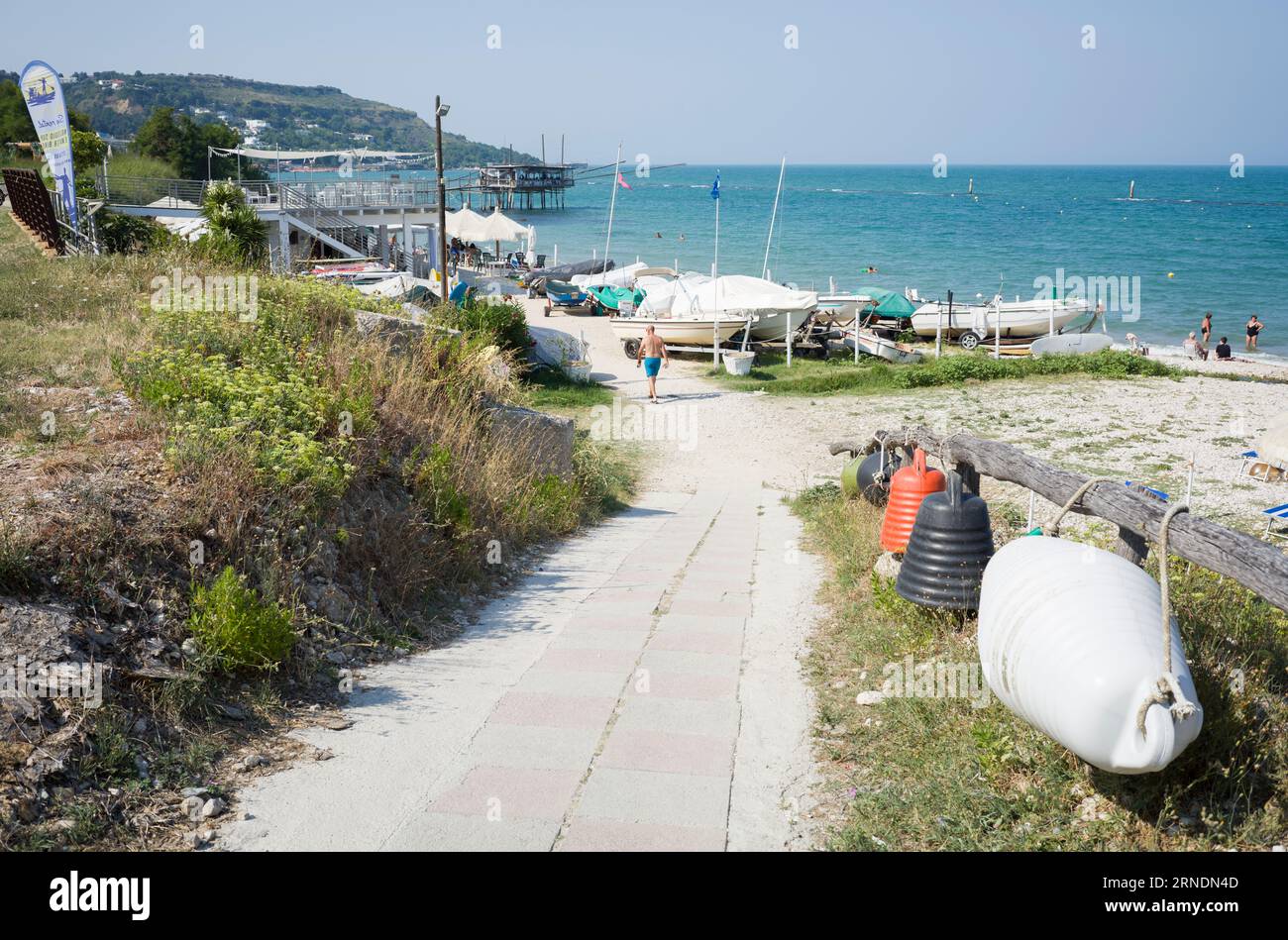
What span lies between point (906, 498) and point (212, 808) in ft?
14.9

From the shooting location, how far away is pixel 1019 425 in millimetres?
17828

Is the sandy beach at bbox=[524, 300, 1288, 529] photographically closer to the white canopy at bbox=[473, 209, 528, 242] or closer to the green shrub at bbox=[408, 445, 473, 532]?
the green shrub at bbox=[408, 445, 473, 532]

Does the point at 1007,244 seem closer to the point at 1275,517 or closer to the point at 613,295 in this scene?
the point at 613,295

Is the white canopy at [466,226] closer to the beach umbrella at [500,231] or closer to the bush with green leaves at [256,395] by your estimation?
the beach umbrella at [500,231]

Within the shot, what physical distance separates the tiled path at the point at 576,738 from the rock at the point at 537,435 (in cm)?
242

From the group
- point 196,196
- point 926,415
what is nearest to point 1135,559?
point 926,415

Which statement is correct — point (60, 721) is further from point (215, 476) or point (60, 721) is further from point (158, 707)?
point (215, 476)

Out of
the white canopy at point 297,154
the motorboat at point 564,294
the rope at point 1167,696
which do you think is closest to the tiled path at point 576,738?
the rope at point 1167,696

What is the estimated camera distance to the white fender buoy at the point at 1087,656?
10.5ft

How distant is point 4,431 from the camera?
6188 mm

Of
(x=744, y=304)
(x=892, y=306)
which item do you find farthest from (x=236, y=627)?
(x=892, y=306)

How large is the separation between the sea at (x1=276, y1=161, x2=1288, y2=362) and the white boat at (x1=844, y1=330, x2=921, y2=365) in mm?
4405

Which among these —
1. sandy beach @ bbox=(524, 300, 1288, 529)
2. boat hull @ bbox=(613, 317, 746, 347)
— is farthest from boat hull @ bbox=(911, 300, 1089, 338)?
boat hull @ bbox=(613, 317, 746, 347)
